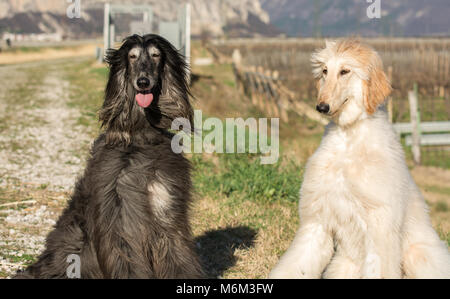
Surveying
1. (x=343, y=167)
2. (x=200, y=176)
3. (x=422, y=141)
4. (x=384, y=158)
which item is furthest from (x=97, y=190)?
(x=422, y=141)

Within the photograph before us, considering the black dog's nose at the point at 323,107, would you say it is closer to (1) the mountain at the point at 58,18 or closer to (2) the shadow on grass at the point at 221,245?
(2) the shadow on grass at the point at 221,245

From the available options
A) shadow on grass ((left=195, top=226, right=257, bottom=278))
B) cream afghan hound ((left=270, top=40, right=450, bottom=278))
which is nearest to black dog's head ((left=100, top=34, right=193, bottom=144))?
cream afghan hound ((left=270, top=40, right=450, bottom=278))

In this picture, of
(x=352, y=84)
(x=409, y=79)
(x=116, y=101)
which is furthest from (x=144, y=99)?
(x=409, y=79)

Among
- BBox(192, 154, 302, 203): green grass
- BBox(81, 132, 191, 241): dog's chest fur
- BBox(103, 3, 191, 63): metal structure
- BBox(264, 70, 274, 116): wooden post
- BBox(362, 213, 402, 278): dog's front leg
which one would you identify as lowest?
BBox(192, 154, 302, 203): green grass

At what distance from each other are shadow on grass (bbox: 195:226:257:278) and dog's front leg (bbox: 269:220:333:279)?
126 centimetres

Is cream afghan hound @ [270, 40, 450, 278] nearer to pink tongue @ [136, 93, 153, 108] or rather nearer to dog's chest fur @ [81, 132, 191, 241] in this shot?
dog's chest fur @ [81, 132, 191, 241]

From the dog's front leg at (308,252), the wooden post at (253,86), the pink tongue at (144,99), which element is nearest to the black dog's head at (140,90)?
the pink tongue at (144,99)

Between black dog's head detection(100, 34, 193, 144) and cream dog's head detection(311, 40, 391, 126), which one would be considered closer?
cream dog's head detection(311, 40, 391, 126)

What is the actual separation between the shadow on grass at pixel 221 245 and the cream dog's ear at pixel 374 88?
2.31 meters

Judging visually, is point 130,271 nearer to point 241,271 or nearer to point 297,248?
point 297,248

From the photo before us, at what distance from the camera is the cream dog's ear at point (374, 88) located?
4039mm

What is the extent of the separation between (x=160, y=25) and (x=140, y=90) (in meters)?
18.3

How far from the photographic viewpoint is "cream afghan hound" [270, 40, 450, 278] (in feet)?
13.0
